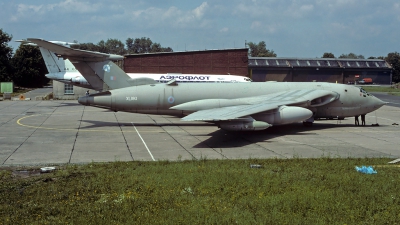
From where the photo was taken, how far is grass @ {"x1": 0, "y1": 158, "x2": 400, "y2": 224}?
919cm

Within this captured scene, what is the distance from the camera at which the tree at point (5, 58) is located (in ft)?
285

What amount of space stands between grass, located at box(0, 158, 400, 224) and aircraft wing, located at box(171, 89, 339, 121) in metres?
7.16

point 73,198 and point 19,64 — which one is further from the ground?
point 19,64

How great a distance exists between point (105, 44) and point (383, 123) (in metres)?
163

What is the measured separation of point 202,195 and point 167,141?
1015 centimetres

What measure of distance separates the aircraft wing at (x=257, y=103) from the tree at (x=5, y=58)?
73.1m

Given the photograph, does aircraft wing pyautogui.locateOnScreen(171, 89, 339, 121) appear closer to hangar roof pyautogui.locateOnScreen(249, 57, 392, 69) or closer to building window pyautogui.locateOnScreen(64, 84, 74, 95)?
building window pyautogui.locateOnScreen(64, 84, 74, 95)

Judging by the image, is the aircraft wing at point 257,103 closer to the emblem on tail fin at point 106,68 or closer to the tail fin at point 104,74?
the tail fin at point 104,74

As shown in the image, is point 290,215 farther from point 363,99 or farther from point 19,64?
point 19,64

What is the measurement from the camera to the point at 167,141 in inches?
829

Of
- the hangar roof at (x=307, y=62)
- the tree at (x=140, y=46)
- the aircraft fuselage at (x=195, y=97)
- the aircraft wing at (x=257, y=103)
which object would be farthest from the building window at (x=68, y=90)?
the tree at (x=140, y=46)

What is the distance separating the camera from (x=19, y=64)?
319 feet

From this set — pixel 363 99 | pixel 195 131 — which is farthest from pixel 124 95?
pixel 363 99

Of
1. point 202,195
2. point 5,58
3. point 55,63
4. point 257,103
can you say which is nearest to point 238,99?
point 257,103
